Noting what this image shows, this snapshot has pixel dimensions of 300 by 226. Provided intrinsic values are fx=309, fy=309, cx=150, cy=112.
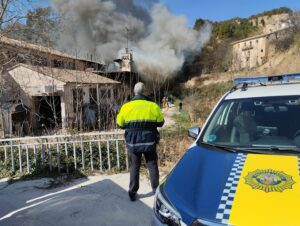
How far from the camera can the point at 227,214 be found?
181cm

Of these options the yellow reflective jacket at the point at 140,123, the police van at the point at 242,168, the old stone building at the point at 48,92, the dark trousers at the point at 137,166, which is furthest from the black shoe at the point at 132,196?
the old stone building at the point at 48,92

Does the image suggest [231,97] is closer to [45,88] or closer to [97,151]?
[97,151]

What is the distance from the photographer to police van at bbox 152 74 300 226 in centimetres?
183

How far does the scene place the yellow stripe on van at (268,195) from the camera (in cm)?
173

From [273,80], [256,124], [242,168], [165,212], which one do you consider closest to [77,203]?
[165,212]

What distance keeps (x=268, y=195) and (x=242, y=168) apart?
16.3 inches

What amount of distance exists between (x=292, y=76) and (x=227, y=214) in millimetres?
3180

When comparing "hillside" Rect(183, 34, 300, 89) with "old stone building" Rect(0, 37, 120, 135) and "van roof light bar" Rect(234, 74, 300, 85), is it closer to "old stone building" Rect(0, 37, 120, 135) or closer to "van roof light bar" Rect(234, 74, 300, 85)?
"old stone building" Rect(0, 37, 120, 135)

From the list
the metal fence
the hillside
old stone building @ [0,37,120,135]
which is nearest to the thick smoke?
the hillside

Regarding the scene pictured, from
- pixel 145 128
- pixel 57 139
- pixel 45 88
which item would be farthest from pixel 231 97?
pixel 45 88

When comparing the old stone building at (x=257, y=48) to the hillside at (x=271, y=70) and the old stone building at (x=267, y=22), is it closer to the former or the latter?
the hillside at (x=271, y=70)

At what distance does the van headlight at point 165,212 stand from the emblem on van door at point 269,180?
54 cm

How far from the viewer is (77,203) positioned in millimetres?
4324

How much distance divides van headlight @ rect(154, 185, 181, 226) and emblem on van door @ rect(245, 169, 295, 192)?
544mm
